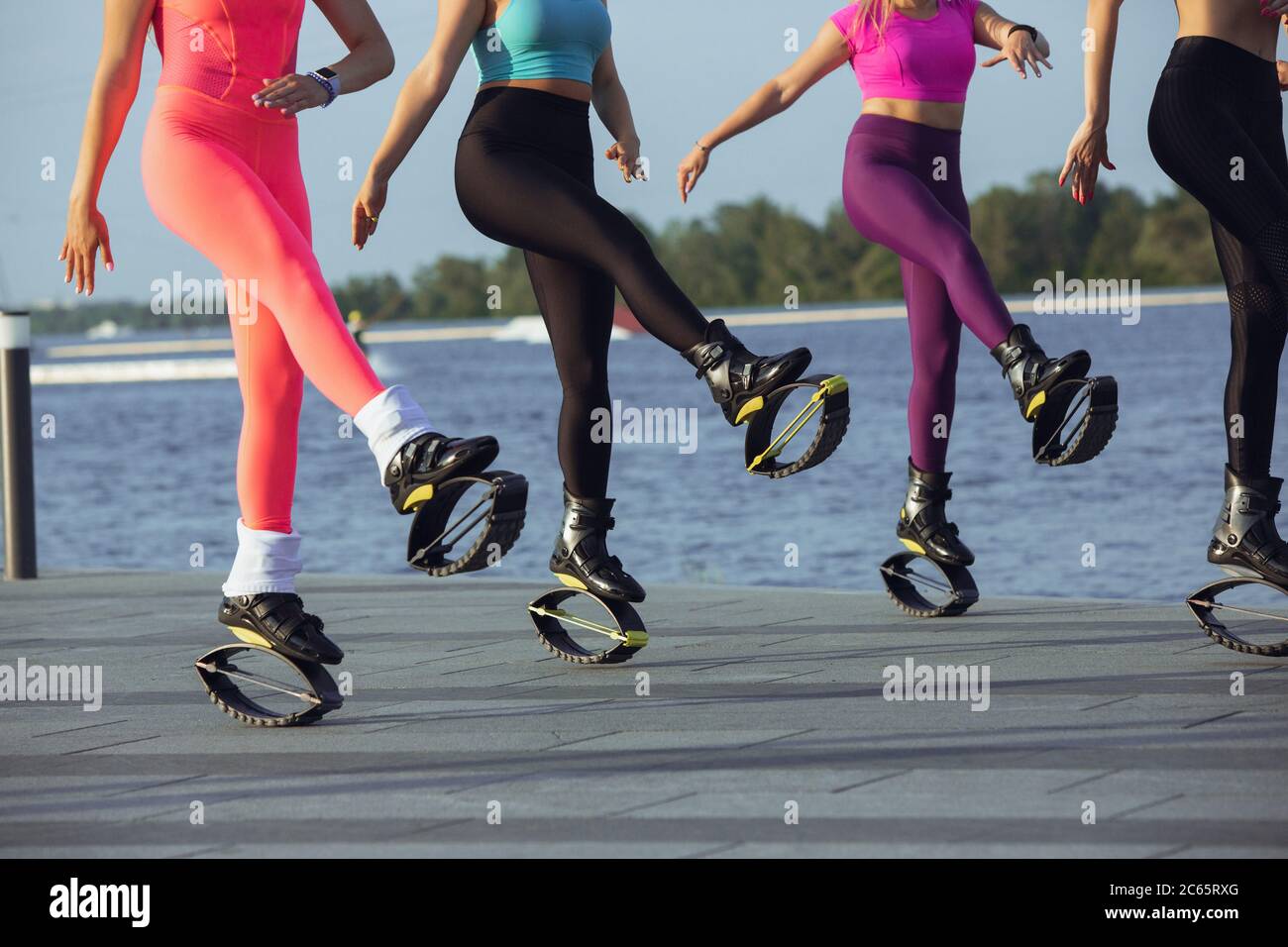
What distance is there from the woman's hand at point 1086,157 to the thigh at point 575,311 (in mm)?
1372

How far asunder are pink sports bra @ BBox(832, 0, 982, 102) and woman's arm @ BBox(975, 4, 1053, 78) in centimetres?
7

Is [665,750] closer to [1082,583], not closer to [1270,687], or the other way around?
[1270,687]

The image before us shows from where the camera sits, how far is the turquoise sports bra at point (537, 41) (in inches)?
192

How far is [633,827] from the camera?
3.14m

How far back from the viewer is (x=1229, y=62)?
490cm

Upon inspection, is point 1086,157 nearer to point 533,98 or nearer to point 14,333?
point 533,98

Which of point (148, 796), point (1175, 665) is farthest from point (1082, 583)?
point (148, 796)

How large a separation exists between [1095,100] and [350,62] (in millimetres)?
2105

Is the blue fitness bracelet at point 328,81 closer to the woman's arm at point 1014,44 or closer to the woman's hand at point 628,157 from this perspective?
the woman's hand at point 628,157

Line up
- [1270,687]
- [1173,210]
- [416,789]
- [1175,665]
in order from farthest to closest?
[1173,210]
[1175,665]
[1270,687]
[416,789]

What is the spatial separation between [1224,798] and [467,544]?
168cm

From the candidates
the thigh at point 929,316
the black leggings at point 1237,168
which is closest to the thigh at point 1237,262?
the black leggings at point 1237,168

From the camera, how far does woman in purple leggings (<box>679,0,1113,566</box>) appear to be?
5504mm
